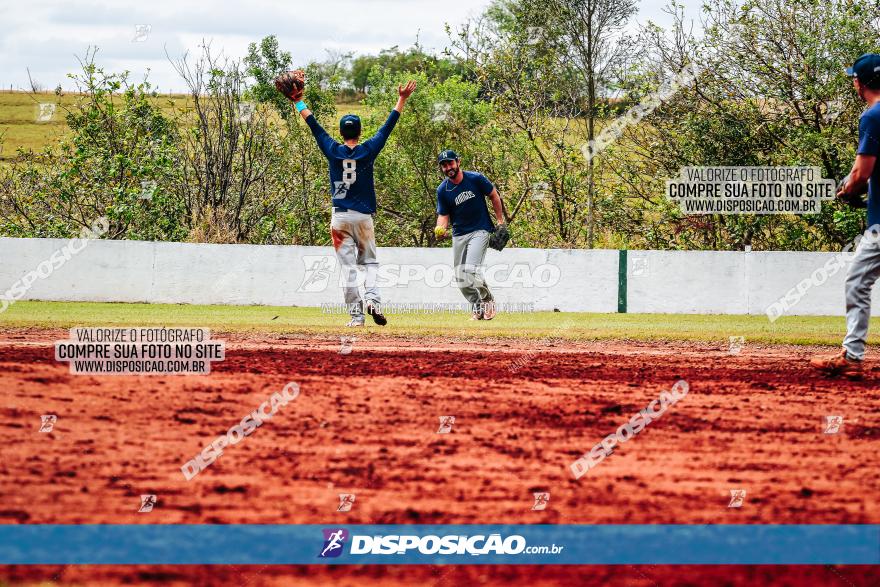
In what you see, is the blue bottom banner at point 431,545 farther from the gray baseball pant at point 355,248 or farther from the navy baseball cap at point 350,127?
the navy baseball cap at point 350,127

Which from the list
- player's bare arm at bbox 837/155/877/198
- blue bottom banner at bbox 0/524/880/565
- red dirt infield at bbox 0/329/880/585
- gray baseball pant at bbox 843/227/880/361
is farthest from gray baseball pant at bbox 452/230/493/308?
blue bottom banner at bbox 0/524/880/565

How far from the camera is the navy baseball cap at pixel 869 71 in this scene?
8.27 meters

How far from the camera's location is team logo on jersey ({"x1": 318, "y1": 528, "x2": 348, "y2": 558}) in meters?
4.17

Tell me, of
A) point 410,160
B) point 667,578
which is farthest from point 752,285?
point 667,578


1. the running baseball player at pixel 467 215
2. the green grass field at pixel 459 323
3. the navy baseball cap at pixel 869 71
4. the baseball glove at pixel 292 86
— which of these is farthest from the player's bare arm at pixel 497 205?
the navy baseball cap at pixel 869 71

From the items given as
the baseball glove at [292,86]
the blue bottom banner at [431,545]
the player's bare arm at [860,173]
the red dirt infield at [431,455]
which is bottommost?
the blue bottom banner at [431,545]

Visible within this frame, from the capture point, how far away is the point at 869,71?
27.2ft

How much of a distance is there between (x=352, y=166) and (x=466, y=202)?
2.37m

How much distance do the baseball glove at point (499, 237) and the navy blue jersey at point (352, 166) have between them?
3.06m

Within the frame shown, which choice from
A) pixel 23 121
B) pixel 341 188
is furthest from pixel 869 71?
pixel 23 121

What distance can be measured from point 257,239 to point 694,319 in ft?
45.6

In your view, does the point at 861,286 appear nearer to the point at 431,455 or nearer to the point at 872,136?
the point at 872,136

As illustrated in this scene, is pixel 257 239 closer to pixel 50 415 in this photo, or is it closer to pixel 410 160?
pixel 410 160

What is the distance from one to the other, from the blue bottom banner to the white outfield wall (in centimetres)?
1620
